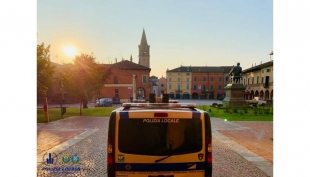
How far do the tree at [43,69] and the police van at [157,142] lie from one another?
4.05 m

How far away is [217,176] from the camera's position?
5969 millimetres

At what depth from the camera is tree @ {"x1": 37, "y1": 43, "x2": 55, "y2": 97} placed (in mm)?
6523

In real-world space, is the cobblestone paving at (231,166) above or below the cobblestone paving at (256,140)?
below

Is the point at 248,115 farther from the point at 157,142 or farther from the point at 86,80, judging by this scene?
the point at 157,142

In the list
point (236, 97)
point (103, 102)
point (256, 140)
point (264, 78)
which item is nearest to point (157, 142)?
point (264, 78)

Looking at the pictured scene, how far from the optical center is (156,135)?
3.44 meters

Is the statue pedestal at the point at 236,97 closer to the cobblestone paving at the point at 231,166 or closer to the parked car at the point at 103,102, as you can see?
the parked car at the point at 103,102

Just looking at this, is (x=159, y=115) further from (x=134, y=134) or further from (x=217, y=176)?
(x=217, y=176)

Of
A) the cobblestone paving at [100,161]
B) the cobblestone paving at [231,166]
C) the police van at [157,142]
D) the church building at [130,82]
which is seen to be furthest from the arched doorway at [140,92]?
the police van at [157,142]

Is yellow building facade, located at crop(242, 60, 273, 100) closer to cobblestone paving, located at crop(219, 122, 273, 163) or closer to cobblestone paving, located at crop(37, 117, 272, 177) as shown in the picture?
cobblestone paving, located at crop(219, 122, 273, 163)

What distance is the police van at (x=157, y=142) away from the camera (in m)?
3.41

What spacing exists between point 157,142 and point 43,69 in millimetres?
4995
